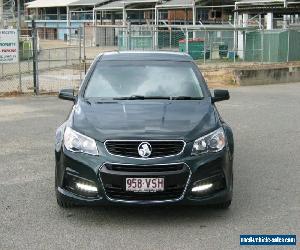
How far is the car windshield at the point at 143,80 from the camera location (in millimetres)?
6391

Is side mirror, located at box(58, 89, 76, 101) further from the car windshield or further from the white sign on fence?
the white sign on fence

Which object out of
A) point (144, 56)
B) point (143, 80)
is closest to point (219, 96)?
point (143, 80)

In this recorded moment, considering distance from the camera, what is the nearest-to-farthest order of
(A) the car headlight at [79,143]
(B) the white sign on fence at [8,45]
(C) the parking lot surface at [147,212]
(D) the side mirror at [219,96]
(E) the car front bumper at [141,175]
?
(C) the parking lot surface at [147,212]
(E) the car front bumper at [141,175]
(A) the car headlight at [79,143]
(D) the side mirror at [219,96]
(B) the white sign on fence at [8,45]

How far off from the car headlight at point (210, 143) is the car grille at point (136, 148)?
162 mm

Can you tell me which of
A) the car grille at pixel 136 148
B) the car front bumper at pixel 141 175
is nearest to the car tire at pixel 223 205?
the car front bumper at pixel 141 175

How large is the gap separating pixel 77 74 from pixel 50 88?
450 centimetres

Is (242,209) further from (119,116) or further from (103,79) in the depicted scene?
(103,79)

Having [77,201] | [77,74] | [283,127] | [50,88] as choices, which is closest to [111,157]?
[77,201]

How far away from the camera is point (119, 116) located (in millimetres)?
5594

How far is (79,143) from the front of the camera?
17.5 ft

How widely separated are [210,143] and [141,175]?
77 centimetres

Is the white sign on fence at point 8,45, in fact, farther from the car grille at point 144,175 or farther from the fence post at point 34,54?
the car grille at point 144,175

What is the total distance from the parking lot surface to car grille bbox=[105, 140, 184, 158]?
716 millimetres

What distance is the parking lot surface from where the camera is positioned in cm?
496
